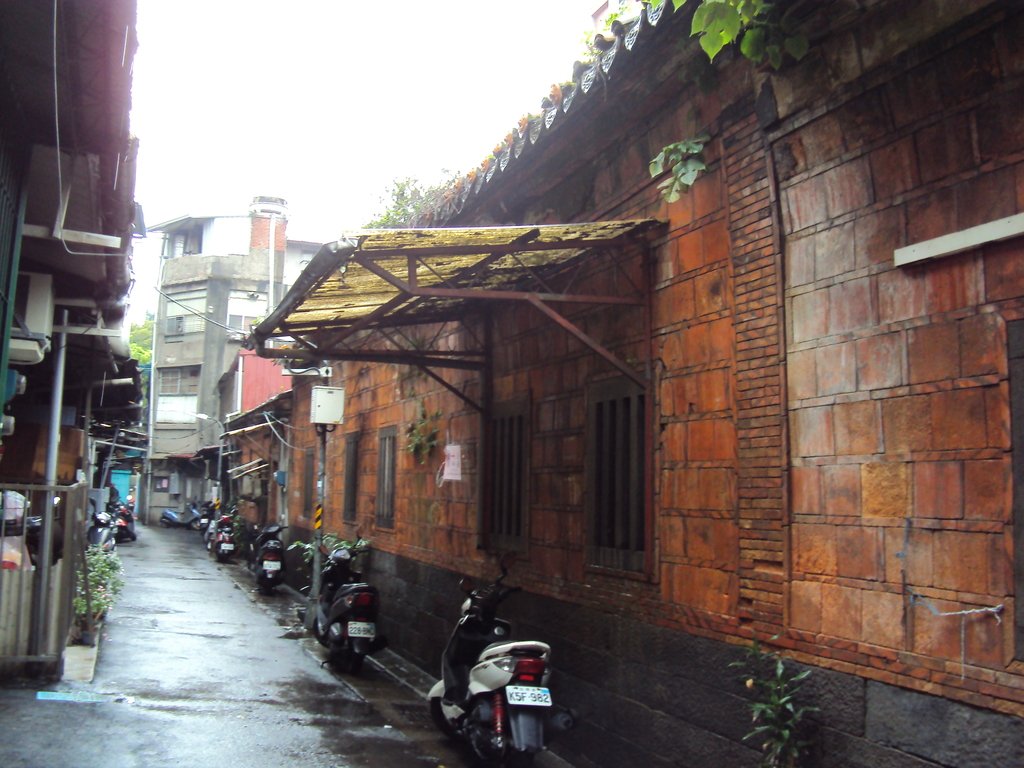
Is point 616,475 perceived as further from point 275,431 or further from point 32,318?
point 275,431

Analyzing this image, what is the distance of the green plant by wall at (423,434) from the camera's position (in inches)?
446

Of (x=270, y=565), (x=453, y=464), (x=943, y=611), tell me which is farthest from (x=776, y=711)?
(x=270, y=565)

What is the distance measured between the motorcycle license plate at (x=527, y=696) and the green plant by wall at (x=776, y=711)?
161 centimetres

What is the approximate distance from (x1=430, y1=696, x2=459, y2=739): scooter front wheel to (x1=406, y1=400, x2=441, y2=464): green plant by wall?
3.55 metres

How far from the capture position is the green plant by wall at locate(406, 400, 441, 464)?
11328mm

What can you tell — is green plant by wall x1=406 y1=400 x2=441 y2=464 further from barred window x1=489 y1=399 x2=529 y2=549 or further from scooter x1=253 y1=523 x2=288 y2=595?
scooter x1=253 y1=523 x2=288 y2=595

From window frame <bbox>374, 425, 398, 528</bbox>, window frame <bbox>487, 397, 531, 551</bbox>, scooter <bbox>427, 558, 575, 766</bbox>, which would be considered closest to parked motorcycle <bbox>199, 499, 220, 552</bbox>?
window frame <bbox>374, 425, 398, 528</bbox>

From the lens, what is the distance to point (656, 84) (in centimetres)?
643

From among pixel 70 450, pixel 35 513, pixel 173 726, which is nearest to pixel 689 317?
pixel 173 726

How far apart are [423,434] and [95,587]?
4.46 metres

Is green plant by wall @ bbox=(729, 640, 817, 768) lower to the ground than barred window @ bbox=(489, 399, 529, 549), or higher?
lower

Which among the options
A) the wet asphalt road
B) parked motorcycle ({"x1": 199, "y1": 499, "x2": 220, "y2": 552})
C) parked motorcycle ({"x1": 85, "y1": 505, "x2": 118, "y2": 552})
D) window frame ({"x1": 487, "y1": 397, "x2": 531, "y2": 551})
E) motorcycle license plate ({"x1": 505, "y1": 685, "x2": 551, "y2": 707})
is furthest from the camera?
parked motorcycle ({"x1": 199, "y1": 499, "x2": 220, "y2": 552})

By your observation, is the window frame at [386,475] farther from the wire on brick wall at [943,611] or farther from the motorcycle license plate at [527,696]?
the wire on brick wall at [943,611]

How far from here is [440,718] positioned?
27.1 feet
